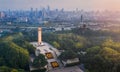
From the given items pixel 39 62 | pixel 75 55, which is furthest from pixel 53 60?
pixel 39 62

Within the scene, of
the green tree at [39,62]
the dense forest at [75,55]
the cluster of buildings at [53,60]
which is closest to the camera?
the dense forest at [75,55]

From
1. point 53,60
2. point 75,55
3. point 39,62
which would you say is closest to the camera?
point 39,62

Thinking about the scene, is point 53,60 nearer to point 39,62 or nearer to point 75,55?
point 75,55

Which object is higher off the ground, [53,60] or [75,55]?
[75,55]

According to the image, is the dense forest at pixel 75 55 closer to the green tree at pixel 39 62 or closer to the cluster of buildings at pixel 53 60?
the cluster of buildings at pixel 53 60

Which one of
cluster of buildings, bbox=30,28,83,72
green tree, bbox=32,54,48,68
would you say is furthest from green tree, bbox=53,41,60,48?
green tree, bbox=32,54,48,68

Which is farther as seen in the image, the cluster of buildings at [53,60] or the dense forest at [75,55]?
the cluster of buildings at [53,60]

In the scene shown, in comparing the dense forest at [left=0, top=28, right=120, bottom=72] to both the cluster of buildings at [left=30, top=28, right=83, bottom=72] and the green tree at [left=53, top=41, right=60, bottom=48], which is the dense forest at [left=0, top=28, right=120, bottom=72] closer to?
the green tree at [left=53, top=41, right=60, bottom=48]

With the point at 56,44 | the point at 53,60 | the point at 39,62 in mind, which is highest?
the point at 56,44

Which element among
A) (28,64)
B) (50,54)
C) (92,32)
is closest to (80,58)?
(50,54)

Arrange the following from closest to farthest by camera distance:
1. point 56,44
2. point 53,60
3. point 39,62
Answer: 1. point 39,62
2. point 53,60
3. point 56,44

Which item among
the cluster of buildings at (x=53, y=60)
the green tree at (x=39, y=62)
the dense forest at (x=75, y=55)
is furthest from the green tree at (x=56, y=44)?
the green tree at (x=39, y=62)
